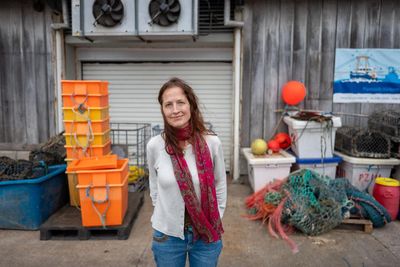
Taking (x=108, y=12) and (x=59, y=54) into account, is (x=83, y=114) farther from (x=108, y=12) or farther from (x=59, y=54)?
(x=59, y=54)

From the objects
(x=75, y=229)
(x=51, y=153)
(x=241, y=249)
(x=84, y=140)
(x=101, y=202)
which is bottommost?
(x=241, y=249)

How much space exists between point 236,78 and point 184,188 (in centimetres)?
408

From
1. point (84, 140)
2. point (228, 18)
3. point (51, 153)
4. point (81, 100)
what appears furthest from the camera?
point (228, 18)

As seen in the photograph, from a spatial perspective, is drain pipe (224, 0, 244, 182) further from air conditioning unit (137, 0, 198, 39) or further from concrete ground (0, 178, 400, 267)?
concrete ground (0, 178, 400, 267)

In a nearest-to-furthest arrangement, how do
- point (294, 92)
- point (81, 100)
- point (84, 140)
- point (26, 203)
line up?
point (26, 203) < point (81, 100) < point (84, 140) < point (294, 92)

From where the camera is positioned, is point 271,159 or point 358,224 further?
point 271,159

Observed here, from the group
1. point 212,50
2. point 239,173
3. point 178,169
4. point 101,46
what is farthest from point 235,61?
point 178,169

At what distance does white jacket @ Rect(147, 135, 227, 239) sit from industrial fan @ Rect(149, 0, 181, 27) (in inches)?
142

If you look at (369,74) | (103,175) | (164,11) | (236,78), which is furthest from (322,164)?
(164,11)

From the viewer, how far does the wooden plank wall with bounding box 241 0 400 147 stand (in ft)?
17.6

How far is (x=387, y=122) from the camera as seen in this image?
4832mm

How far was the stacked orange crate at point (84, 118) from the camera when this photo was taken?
12.5 ft

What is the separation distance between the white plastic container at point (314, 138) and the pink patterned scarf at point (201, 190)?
10.8 ft

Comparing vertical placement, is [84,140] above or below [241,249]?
above
